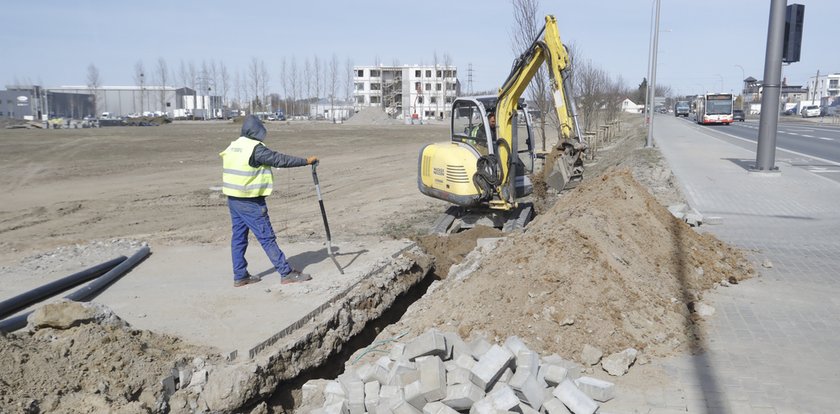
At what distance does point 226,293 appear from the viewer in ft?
23.7

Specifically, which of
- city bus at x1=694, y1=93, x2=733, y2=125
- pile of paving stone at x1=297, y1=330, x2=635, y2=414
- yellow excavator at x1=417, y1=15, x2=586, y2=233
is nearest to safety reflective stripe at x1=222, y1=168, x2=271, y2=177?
pile of paving stone at x1=297, y1=330, x2=635, y2=414

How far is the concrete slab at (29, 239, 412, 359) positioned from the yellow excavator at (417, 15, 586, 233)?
139cm

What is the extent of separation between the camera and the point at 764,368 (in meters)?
5.42

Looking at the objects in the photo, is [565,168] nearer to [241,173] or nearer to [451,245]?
[451,245]

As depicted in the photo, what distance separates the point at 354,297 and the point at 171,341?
6.88 feet

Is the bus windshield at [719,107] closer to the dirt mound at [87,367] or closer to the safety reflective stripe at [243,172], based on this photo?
the safety reflective stripe at [243,172]

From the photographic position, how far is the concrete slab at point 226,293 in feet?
20.0

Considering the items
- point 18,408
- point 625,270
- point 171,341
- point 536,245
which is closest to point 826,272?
point 625,270

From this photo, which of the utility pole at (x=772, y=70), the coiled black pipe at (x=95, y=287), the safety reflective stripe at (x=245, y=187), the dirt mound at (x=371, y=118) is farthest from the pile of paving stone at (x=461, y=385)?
the dirt mound at (x=371, y=118)

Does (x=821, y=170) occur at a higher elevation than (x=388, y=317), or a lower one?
higher

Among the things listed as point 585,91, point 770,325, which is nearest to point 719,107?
point 585,91

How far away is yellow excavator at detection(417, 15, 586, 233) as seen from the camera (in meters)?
10.1

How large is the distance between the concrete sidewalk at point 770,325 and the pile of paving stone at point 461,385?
539 millimetres

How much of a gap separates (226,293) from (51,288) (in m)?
1.86
